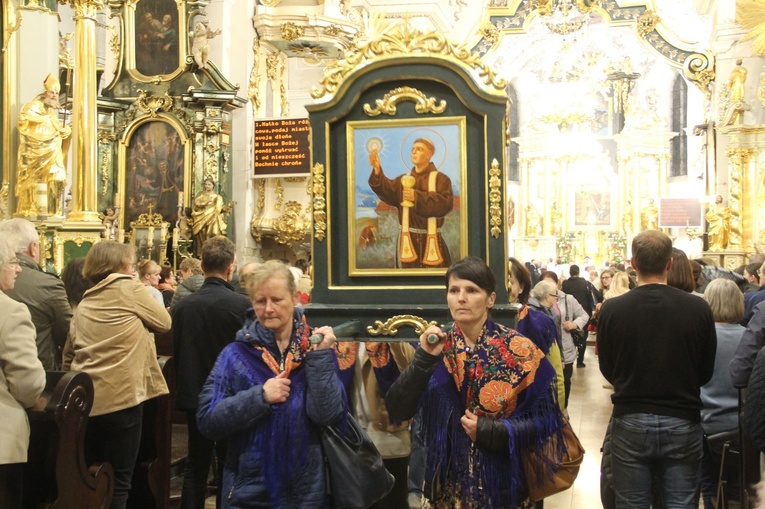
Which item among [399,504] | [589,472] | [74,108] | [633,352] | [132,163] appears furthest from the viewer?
[132,163]

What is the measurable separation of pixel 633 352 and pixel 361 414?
130 cm

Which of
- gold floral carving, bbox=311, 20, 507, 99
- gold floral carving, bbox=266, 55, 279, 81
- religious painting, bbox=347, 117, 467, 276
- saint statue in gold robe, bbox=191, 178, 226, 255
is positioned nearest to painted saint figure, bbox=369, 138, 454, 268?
A: religious painting, bbox=347, 117, 467, 276

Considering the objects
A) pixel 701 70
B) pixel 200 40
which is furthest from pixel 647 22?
pixel 200 40

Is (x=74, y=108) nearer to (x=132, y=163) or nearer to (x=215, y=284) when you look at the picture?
(x=132, y=163)

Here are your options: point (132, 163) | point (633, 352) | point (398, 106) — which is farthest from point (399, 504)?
point (132, 163)

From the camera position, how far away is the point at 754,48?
61.4 feet

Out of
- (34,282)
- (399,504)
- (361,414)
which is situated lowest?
(399,504)

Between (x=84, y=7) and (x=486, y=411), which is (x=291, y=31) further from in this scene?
(x=486, y=411)

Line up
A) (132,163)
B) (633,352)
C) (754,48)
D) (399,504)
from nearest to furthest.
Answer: (633,352) → (399,504) → (132,163) → (754,48)

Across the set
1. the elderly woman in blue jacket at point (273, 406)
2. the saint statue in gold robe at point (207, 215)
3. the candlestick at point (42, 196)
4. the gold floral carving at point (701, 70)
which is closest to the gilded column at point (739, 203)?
the gold floral carving at point (701, 70)

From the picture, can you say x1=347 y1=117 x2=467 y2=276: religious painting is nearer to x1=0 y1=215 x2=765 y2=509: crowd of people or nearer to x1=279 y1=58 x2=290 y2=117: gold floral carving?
x1=0 y1=215 x2=765 y2=509: crowd of people

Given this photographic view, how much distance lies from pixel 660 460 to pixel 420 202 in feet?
5.92

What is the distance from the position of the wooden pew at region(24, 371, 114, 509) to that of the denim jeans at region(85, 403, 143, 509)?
22 cm

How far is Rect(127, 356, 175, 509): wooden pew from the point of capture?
5375 millimetres
